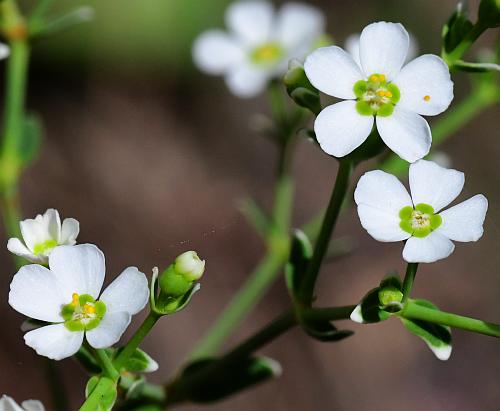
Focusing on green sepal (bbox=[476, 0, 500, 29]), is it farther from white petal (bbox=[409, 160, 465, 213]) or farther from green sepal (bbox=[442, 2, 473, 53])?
white petal (bbox=[409, 160, 465, 213])

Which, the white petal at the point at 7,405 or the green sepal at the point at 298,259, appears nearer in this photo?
the white petal at the point at 7,405

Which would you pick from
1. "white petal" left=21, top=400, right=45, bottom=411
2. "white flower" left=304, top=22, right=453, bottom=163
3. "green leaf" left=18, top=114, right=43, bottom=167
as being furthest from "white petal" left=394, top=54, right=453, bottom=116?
"green leaf" left=18, top=114, right=43, bottom=167

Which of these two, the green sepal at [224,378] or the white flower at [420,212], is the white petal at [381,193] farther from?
the green sepal at [224,378]

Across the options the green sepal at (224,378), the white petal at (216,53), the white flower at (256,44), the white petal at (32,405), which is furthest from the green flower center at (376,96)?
the white petal at (216,53)

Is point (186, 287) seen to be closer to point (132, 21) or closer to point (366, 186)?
point (366, 186)

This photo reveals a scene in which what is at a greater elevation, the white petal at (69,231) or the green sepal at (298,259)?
the white petal at (69,231)

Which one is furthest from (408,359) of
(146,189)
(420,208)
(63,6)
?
(420,208)

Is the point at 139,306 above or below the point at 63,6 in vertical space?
above
